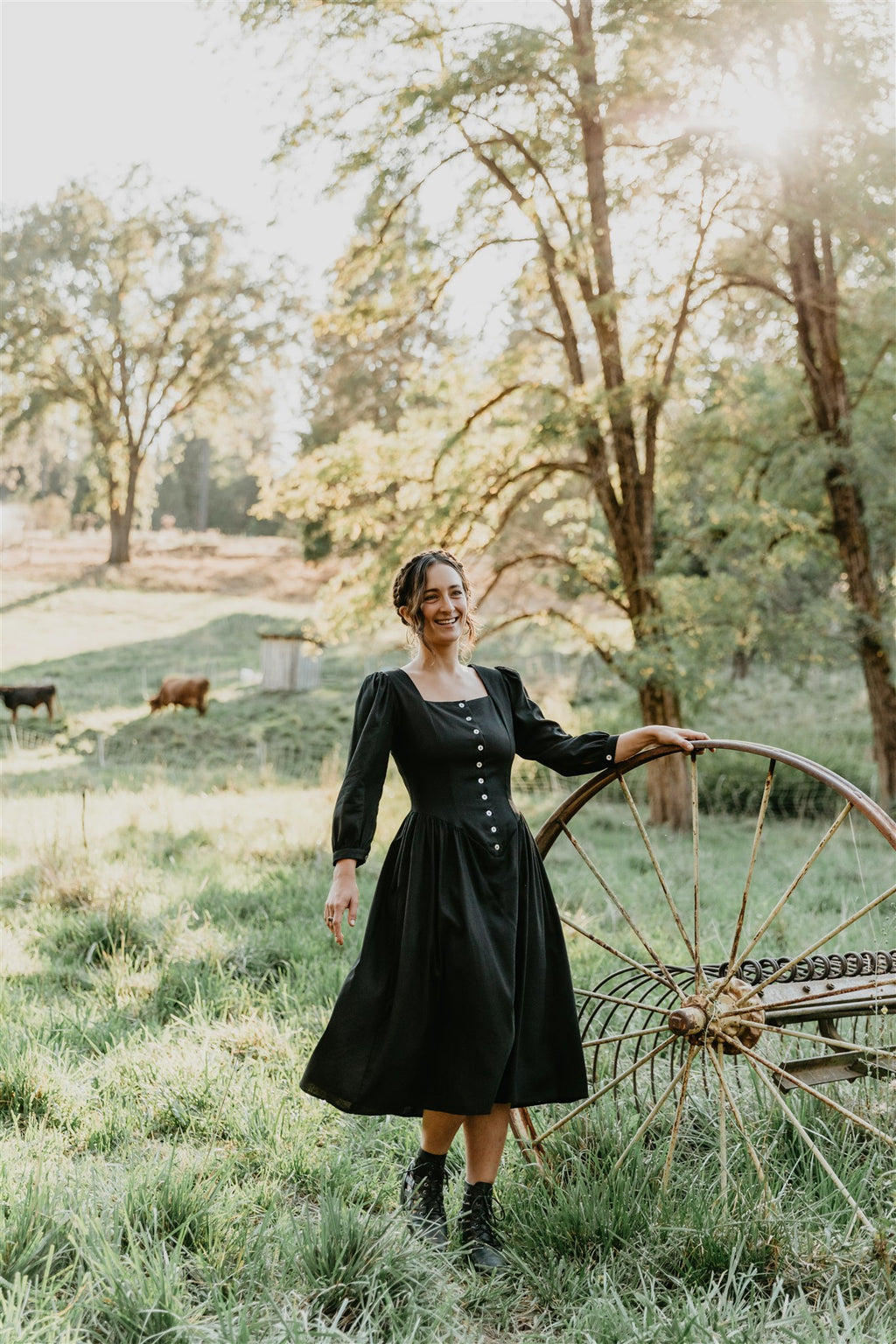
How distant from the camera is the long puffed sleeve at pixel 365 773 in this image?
9.76 ft

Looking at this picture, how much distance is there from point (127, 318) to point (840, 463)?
84.1 feet

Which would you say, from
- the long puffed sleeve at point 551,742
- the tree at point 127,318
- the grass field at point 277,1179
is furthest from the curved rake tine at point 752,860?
the tree at point 127,318

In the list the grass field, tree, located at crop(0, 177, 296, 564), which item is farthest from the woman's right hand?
tree, located at crop(0, 177, 296, 564)

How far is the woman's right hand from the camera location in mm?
2898

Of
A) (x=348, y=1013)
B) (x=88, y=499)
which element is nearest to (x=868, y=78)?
(x=348, y=1013)

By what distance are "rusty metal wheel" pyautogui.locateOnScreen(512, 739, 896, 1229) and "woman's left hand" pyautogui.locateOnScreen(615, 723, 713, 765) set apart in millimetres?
46

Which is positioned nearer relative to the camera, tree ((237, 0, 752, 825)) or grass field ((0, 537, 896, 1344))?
grass field ((0, 537, 896, 1344))

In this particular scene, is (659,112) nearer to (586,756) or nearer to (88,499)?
(586,756)

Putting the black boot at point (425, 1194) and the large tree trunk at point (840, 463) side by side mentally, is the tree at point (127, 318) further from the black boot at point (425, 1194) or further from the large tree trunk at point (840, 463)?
the black boot at point (425, 1194)

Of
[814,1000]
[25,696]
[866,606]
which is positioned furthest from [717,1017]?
[25,696]

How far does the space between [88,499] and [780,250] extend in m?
28.3

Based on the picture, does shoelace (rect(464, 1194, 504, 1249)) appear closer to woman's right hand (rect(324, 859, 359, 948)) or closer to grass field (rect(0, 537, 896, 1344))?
grass field (rect(0, 537, 896, 1344))

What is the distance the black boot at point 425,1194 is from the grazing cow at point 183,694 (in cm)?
1593

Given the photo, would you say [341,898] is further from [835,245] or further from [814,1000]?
[835,245]
